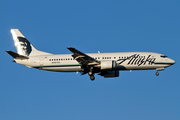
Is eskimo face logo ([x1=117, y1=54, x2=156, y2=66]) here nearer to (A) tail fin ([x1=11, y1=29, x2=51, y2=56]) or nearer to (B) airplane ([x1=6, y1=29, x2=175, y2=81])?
(B) airplane ([x1=6, y1=29, x2=175, y2=81])

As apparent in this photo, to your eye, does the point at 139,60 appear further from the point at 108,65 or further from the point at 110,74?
the point at 110,74

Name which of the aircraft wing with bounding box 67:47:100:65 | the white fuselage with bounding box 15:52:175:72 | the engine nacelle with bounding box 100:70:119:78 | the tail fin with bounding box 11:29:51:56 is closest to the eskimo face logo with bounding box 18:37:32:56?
the tail fin with bounding box 11:29:51:56

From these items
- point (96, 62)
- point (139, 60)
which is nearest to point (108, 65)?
point (96, 62)

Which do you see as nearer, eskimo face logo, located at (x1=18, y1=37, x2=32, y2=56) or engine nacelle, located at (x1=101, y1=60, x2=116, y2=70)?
engine nacelle, located at (x1=101, y1=60, x2=116, y2=70)

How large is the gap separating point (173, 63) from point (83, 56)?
14832mm

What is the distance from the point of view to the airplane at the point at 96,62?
164ft

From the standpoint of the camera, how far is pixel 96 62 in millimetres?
50469

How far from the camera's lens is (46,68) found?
175 feet

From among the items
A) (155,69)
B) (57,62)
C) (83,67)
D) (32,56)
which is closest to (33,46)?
(32,56)

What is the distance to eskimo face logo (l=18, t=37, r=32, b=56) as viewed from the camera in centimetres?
5709

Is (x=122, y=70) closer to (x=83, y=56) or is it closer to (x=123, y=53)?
(x=123, y=53)

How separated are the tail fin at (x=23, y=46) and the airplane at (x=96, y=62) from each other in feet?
4.63

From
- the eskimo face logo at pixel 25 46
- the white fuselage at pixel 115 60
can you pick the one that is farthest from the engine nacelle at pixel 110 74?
the eskimo face logo at pixel 25 46

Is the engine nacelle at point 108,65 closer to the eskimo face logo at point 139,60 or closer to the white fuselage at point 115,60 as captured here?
the white fuselage at point 115,60
